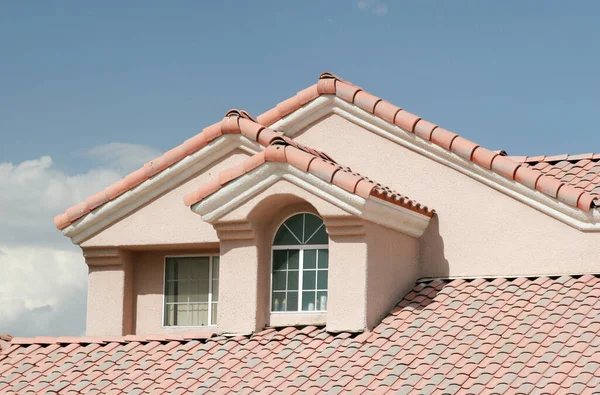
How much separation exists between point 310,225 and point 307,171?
142 centimetres

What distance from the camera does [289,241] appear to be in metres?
21.0

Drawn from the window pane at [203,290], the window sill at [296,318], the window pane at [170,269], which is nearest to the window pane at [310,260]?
the window sill at [296,318]

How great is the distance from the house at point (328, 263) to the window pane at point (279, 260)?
23mm

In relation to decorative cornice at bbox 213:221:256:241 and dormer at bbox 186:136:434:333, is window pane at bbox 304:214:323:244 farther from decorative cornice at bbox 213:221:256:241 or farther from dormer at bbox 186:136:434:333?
decorative cornice at bbox 213:221:256:241

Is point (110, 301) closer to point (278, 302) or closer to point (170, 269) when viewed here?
point (170, 269)

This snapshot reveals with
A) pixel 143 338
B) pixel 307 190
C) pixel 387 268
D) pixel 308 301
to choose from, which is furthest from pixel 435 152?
pixel 143 338

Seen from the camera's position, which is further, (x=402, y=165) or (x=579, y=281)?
(x=402, y=165)

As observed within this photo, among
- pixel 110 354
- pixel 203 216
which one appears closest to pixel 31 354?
pixel 110 354

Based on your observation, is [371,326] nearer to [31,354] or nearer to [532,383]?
[532,383]

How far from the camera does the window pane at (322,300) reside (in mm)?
20578

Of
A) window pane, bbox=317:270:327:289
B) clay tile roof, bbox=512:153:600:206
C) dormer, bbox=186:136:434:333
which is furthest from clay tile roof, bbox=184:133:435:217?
clay tile roof, bbox=512:153:600:206

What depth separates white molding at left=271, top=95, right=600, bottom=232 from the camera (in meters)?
20.2

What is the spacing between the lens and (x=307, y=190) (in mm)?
20047

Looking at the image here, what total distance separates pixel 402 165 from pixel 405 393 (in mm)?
5750
